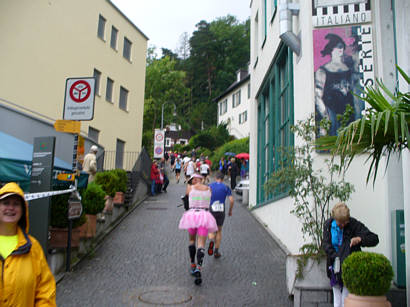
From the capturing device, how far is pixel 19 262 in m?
3.07

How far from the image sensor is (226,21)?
70562mm

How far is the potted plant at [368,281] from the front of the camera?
449 cm

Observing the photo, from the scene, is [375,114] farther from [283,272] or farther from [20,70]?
[20,70]

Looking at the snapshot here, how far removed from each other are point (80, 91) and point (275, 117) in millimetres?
6575

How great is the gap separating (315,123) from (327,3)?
257cm

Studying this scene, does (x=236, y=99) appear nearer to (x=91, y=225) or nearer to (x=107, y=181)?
(x=107, y=181)

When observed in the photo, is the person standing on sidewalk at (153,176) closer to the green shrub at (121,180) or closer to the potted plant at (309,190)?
the green shrub at (121,180)

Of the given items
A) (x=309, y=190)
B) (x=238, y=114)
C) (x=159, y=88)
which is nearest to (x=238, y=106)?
(x=238, y=114)

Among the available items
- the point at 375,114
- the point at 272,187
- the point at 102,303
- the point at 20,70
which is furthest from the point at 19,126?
the point at 375,114

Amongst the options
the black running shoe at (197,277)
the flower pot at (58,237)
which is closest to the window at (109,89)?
the flower pot at (58,237)

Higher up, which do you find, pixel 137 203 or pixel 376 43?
pixel 376 43

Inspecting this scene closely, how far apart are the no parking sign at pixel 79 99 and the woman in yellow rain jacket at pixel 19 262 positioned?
13.8ft

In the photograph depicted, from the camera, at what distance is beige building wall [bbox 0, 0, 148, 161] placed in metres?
17.0

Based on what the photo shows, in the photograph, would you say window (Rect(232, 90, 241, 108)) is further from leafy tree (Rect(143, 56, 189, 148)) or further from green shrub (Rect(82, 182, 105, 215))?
green shrub (Rect(82, 182, 105, 215))
